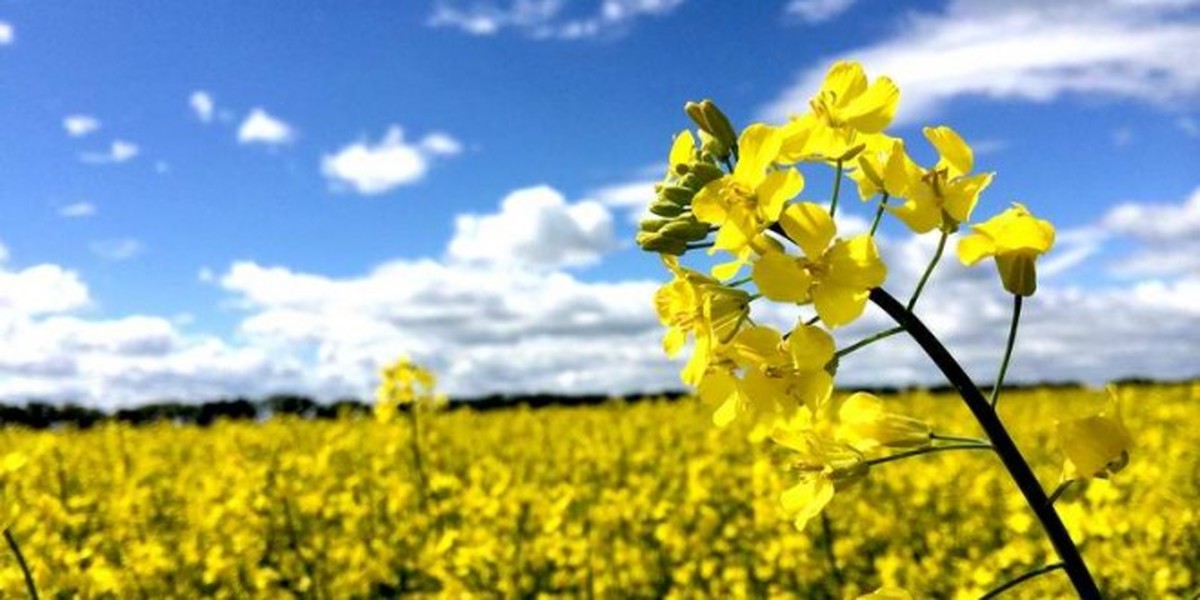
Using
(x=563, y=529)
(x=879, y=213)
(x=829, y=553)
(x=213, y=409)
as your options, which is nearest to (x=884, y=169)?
(x=879, y=213)

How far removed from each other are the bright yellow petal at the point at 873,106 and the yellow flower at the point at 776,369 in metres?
0.25

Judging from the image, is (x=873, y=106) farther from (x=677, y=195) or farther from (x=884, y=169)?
(x=677, y=195)

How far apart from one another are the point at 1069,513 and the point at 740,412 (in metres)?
1.32

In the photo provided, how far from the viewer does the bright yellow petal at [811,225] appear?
4.29 ft

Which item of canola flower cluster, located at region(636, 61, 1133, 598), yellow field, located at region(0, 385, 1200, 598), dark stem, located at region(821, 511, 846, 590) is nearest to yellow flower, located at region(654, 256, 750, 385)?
canola flower cluster, located at region(636, 61, 1133, 598)

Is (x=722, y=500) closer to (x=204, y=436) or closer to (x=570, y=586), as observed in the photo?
(x=570, y=586)

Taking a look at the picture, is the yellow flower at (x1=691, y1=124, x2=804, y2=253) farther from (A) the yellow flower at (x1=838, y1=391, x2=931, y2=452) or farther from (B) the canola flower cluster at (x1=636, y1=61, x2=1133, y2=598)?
(A) the yellow flower at (x1=838, y1=391, x2=931, y2=452)

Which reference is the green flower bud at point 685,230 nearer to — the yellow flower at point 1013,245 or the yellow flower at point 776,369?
the yellow flower at point 776,369

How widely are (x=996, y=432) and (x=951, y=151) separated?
33cm

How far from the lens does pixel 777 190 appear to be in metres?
1.32

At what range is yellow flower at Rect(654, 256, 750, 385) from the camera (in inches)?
56.7

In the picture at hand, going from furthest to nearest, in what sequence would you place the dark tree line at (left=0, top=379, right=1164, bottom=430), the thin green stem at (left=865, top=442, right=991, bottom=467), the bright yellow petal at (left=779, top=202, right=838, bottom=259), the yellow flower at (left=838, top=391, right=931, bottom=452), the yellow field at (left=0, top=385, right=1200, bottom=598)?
the dark tree line at (left=0, top=379, right=1164, bottom=430) < the yellow field at (left=0, top=385, right=1200, bottom=598) < the yellow flower at (left=838, top=391, right=931, bottom=452) < the thin green stem at (left=865, top=442, right=991, bottom=467) < the bright yellow petal at (left=779, top=202, right=838, bottom=259)

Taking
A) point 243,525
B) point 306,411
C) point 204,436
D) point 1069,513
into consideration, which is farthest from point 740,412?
point 306,411

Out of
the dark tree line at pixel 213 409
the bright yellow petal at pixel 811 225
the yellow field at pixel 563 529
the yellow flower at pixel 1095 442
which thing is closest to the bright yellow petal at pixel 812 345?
the bright yellow petal at pixel 811 225
